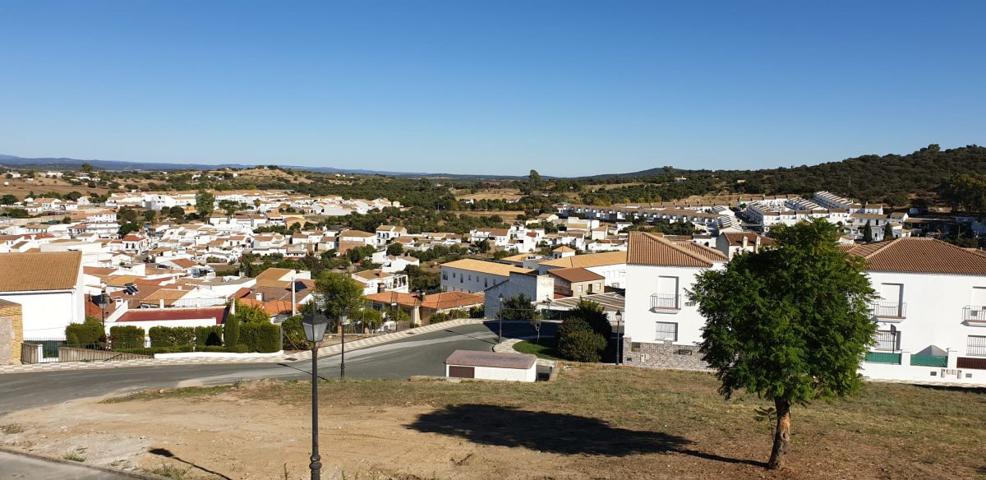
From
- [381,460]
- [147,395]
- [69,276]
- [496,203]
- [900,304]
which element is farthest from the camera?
[496,203]

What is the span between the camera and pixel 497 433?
15.7 meters

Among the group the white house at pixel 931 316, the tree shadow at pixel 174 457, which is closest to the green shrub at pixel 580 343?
the white house at pixel 931 316

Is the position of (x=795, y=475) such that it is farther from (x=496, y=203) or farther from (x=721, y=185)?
(x=721, y=185)

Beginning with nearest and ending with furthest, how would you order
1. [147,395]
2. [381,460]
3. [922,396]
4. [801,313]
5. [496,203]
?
[801,313], [381,460], [147,395], [922,396], [496,203]

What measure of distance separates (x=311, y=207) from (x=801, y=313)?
14724 centimetres

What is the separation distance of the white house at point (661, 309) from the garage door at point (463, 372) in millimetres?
8024

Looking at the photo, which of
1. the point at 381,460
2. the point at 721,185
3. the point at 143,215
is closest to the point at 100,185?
the point at 143,215

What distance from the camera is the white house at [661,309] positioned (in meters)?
29.8

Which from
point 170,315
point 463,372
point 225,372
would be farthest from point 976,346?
point 170,315

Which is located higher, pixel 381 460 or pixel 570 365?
pixel 381 460

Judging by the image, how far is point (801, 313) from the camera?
11.5 meters

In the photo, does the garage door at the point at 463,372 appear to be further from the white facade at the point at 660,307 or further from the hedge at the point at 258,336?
the hedge at the point at 258,336

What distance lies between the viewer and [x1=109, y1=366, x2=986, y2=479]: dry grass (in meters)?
12.8

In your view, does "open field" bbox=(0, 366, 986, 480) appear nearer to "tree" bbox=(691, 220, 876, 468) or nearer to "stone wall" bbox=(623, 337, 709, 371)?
"tree" bbox=(691, 220, 876, 468)
